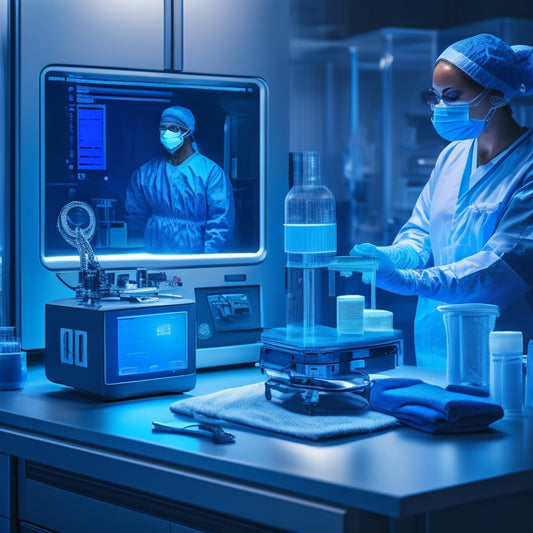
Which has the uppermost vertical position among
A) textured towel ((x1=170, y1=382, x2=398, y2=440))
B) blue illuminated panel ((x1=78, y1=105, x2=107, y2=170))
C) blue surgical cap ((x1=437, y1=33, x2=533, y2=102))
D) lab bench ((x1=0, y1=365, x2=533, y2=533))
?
blue surgical cap ((x1=437, y1=33, x2=533, y2=102))

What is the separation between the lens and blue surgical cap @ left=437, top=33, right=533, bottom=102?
95.2 inches

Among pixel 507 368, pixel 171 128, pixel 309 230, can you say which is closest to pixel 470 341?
pixel 507 368

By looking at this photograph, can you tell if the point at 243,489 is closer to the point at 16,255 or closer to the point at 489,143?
the point at 16,255

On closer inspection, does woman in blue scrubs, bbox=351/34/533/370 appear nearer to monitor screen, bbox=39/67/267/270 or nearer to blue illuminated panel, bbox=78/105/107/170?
monitor screen, bbox=39/67/267/270

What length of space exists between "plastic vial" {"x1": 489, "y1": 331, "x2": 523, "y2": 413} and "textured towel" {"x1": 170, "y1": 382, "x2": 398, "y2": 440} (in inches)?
8.9

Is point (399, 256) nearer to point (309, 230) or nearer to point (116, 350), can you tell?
point (309, 230)

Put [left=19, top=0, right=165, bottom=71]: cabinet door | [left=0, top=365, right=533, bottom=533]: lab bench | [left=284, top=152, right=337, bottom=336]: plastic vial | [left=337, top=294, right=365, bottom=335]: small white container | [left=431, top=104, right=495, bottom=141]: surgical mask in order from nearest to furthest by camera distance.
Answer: [left=0, top=365, right=533, bottom=533]: lab bench → [left=337, top=294, right=365, bottom=335]: small white container → [left=284, top=152, right=337, bottom=336]: plastic vial → [left=19, top=0, right=165, bottom=71]: cabinet door → [left=431, top=104, right=495, bottom=141]: surgical mask

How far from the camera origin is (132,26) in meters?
2.24

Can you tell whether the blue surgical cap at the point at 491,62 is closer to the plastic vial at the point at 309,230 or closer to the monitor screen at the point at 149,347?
the plastic vial at the point at 309,230

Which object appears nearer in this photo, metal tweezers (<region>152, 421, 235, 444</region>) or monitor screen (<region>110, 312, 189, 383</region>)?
metal tweezers (<region>152, 421, 235, 444</region>)

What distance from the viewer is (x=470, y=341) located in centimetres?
182

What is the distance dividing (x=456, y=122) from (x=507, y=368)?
88 cm

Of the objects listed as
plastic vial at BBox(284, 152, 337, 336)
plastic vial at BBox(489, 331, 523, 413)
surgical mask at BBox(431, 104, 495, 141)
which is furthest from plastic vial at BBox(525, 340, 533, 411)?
surgical mask at BBox(431, 104, 495, 141)

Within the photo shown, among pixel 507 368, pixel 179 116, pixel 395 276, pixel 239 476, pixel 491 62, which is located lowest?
pixel 239 476
